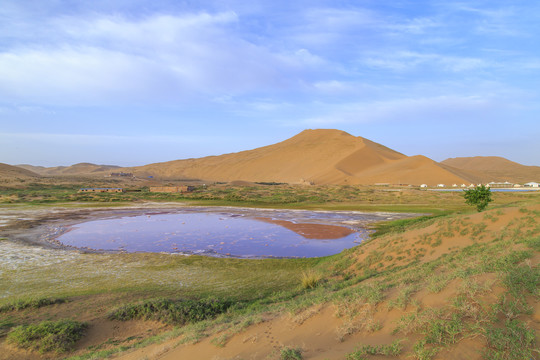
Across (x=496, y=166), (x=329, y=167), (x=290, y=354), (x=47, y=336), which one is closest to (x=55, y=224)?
(x=47, y=336)

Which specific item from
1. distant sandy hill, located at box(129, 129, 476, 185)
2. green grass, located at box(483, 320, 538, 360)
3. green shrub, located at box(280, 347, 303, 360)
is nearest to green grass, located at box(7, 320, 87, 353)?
green shrub, located at box(280, 347, 303, 360)

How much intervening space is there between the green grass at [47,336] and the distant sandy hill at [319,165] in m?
77.3

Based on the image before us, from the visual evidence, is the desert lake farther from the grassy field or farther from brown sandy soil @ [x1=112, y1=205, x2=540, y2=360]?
brown sandy soil @ [x1=112, y1=205, x2=540, y2=360]

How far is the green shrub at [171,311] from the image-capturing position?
769cm

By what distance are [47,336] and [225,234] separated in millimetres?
15662

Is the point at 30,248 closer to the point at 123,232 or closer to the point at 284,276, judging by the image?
the point at 123,232

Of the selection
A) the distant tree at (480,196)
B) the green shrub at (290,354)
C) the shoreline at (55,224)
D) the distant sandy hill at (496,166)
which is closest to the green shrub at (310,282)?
the shoreline at (55,224)

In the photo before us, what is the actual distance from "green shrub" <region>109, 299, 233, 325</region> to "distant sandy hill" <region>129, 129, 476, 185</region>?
75557mm

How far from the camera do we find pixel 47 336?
6.62m

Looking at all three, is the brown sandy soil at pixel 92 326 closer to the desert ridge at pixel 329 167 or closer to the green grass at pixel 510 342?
the green grass at pixel 510 342

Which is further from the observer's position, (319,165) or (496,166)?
(496,166)

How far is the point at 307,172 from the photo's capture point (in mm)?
102000

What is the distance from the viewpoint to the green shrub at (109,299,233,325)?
7.69 meters

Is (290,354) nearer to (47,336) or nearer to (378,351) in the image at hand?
(378,351)
